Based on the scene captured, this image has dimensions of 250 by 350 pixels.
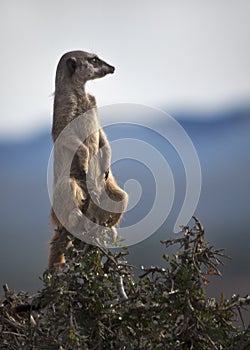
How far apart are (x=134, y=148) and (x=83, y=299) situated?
111 inches

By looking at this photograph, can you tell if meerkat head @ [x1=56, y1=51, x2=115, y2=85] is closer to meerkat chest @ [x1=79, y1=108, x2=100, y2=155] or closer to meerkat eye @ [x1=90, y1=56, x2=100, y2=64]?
meerkat eye @ [x1=90, y1=56, x2=100, y2=64]

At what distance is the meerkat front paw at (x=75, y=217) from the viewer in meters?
6.78

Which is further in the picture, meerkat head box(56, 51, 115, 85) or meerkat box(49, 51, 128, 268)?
meerkat head box(56, 51, 115, 85)

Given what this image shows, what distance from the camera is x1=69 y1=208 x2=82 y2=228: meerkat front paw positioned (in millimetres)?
6781

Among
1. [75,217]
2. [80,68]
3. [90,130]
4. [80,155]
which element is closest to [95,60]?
[80,68]

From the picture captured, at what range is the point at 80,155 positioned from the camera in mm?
7488

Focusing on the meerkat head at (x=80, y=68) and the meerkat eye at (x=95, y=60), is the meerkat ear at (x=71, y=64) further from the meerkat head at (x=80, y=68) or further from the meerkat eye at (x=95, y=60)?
the meerkat eye at (x=95, y=60)

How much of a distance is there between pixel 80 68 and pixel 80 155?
139 cm

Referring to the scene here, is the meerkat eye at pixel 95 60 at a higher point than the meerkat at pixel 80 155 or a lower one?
higher

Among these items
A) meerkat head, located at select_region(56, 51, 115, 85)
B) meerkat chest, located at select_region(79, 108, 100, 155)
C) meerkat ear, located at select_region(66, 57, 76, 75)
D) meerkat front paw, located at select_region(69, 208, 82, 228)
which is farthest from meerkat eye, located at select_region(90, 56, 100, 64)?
meerkat front paw, located at select_region(69, 208, 82, 228)

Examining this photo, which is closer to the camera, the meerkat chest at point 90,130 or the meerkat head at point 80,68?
the meerkat chest at point 90,130

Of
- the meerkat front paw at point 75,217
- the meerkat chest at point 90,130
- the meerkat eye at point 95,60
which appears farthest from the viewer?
the meerkat eye at point 95,60

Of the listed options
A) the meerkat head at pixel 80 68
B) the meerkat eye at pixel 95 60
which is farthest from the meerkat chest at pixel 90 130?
the meerkat eye at pixel 95 60

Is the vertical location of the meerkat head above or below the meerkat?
above
